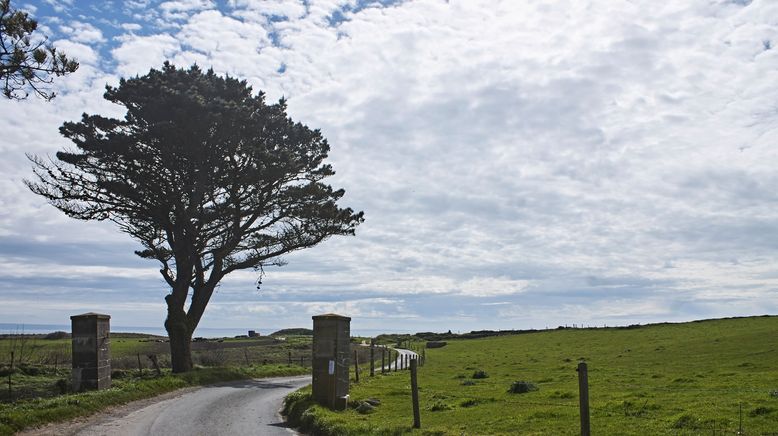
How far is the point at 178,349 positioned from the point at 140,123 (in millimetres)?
12244

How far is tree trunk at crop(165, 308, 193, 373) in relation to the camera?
117 ft

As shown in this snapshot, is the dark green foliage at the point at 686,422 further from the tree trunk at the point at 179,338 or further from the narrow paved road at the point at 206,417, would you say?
the tree trunk at the point at 179,338

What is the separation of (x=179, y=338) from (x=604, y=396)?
2214 cm

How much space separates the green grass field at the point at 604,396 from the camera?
18.3m

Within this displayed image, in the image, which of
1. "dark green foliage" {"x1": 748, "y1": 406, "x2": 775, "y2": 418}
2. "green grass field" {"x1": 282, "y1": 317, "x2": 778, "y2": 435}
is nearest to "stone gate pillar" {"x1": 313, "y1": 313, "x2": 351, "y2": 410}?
"green grass field" {"x1": 282, "y1": 317, "x2": 778, "y2": 435}

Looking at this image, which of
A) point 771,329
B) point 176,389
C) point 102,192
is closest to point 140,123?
point 102,192

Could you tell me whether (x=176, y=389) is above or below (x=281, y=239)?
below

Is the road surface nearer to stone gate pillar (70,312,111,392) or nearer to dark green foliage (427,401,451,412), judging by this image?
stone gate pillar (70,312,111,392)

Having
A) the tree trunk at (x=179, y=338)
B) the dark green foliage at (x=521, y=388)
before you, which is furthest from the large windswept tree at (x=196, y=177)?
the dark green foliage at (x=521, y=388)

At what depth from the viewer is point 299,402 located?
22062mm

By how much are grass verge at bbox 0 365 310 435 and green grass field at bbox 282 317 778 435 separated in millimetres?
6496

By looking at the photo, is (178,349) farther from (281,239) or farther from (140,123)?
(140,123)

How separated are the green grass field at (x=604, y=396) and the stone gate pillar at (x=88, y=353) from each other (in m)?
8.55

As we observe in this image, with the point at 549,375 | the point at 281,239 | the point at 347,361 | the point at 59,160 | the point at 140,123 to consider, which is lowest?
the point at 549,375
